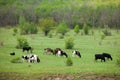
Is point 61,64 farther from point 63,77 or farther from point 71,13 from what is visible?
point 71,13

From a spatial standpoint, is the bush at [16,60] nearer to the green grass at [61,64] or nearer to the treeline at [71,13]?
the green grass at [61,64]

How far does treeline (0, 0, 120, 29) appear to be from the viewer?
41.4m

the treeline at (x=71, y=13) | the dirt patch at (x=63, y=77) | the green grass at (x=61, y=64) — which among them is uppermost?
the treeline at (x=71, y=13)

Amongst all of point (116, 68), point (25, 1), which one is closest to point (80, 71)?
point (116, 68)

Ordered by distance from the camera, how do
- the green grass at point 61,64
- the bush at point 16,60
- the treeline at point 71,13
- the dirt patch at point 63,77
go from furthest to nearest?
the treeline at point 71,13 < the bush at point 16,60 < the green grass at point 61,64 < the dirt patch at point 63,77

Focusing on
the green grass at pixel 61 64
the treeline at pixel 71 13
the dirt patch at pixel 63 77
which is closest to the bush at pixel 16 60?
the green grass at pixel 61 64

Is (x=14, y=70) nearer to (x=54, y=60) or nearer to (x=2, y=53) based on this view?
(x=54, y=60)

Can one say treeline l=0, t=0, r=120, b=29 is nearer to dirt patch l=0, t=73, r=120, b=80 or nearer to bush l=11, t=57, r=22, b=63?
bush l=11, t=57, r=22, b=63

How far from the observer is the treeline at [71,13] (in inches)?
1631

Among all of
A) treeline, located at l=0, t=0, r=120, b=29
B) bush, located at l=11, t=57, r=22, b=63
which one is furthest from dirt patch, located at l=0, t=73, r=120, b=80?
treeline, located at l=0, t=0, r=120, b=29

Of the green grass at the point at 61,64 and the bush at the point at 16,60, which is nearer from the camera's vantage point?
the green grass at the point at 61,64

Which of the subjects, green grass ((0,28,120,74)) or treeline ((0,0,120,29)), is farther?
treeline ((0,0,120,29))

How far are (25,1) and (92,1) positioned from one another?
12.9 m

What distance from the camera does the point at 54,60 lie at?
18.6 meters
